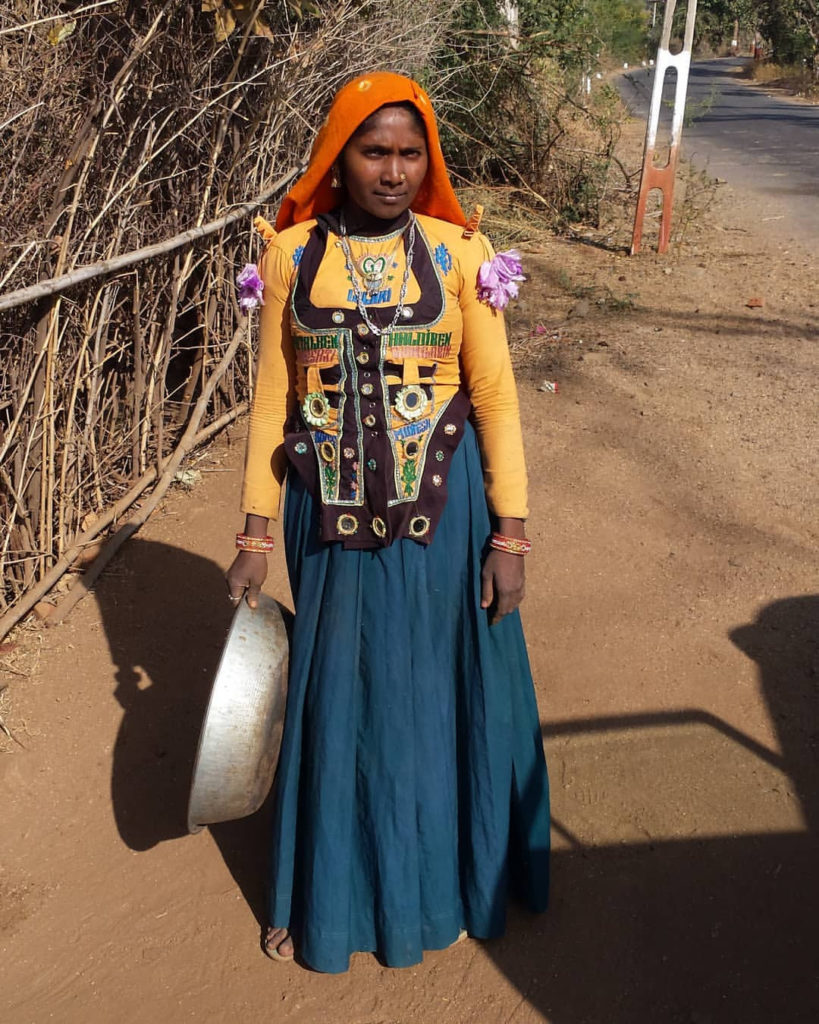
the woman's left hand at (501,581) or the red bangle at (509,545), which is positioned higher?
the red bangle at (509,545)

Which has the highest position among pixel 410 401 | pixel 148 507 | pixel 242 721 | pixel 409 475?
pixel 410 401

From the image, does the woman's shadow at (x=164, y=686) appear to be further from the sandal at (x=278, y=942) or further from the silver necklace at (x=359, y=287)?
the silver necklace at (x=359, y=287)

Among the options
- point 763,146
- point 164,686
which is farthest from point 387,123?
point 763,146

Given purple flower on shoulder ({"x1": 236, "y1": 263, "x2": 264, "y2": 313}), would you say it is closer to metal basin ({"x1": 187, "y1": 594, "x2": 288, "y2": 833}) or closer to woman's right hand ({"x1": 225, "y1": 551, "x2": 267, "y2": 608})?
woman's right hand ({"x1": 225, "y1": 551, "x2": 267, "y2": 608})

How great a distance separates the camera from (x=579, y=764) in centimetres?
306

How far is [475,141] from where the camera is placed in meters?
9.56

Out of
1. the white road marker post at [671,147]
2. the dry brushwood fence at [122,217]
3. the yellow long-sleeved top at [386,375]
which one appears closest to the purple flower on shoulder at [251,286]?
the yellow long-sleeved top at [386,375]

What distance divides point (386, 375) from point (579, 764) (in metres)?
1.60

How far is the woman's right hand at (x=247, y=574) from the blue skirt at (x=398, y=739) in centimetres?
7

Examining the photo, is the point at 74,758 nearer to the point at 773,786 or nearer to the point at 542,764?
the point at 542,764

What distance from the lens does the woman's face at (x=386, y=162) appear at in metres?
1.87

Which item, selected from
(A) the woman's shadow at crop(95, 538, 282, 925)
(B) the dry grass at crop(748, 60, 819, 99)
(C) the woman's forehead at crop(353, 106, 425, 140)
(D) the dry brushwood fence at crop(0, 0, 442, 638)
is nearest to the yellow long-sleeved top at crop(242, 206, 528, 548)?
(C) the woman's forehead at crop(353, 106, 425, 140)

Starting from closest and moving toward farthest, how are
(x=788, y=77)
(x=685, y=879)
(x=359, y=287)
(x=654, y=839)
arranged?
1. (x=359, y=287)
2. (x=685, y=879)
3. (x=654, y=839)
4. (x=788, y=77)

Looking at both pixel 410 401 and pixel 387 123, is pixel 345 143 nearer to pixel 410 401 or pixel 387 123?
pixel 387 123
